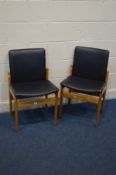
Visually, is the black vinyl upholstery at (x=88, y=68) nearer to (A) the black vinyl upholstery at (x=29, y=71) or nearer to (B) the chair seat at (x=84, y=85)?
(B) the chair seat at (x=84, y=85)

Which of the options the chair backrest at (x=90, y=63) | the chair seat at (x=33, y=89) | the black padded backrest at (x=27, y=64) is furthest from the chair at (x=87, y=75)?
the black padded backrest at (x=27, y=64)

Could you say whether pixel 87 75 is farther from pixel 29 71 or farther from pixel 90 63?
pixel 29 71

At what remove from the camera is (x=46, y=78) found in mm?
2881

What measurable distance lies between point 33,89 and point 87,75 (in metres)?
0.71

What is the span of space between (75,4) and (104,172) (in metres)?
1.76

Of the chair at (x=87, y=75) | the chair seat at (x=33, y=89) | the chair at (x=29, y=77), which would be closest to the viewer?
the chair seat at (x=33, y=89)

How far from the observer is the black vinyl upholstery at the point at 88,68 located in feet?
9.28

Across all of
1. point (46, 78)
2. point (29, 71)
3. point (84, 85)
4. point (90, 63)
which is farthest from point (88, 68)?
point (29, 71)

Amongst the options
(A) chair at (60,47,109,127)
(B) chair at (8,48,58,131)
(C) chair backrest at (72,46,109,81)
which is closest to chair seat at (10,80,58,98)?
(B) chair at (8,48,58,131)

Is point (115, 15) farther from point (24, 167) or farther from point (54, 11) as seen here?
point (24, 167)

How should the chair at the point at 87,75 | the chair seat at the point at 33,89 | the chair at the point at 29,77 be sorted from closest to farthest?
the chair seat at the point at 33,89, the chair at the point at 29,77, the chair at the point at 87,75

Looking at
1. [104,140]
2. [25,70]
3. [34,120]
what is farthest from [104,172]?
[25,70]

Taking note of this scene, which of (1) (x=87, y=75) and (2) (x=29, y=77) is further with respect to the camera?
(1) (x=87, y=75)

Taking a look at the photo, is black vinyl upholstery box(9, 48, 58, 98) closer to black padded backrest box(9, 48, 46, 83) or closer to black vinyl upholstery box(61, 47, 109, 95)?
black padded backrest box(9, 48, 46, 83)
